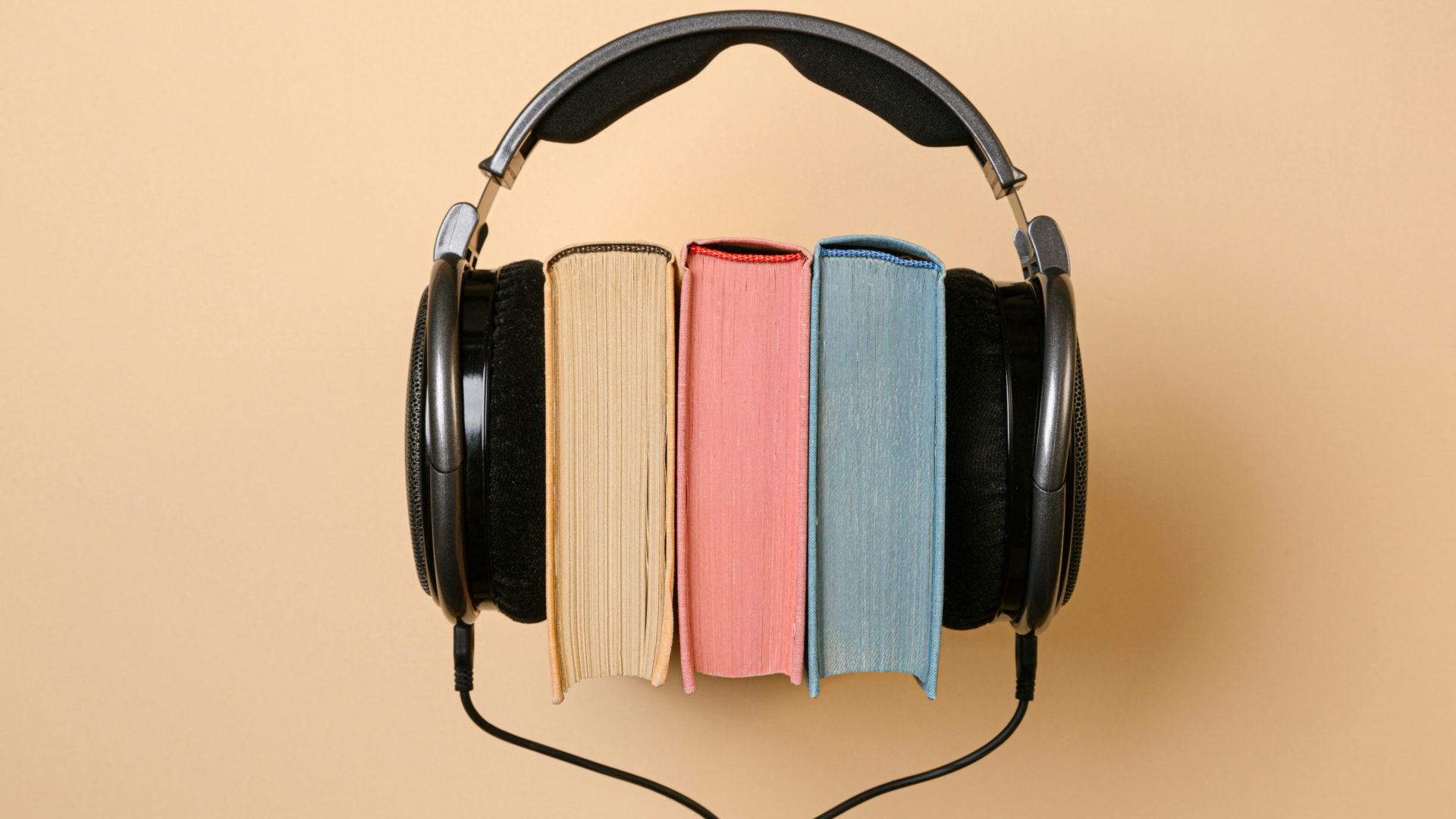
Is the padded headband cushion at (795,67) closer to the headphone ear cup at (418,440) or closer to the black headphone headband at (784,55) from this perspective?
the black headphone headband at (784,55)

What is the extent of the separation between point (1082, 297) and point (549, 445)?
49cm

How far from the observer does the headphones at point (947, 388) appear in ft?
1.74

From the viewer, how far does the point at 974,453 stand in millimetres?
550

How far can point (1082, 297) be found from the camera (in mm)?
833

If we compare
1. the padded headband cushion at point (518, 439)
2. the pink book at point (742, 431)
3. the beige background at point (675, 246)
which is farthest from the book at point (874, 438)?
the beige background at point (675, 246)

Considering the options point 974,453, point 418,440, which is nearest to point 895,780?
point 974,453

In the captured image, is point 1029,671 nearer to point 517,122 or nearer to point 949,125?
point 949,125

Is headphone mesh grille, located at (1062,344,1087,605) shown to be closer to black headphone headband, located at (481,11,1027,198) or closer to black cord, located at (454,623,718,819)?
black headphone headband, located at (481,11,1027,198)

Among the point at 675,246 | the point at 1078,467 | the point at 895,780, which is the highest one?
the point at 675,246

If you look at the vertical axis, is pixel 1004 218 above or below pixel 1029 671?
above

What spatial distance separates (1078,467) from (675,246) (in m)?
0.38

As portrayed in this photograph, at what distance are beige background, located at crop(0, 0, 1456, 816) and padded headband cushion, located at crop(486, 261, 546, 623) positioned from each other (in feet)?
0.94

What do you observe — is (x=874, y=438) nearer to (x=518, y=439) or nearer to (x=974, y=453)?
(x=974, y=453)
